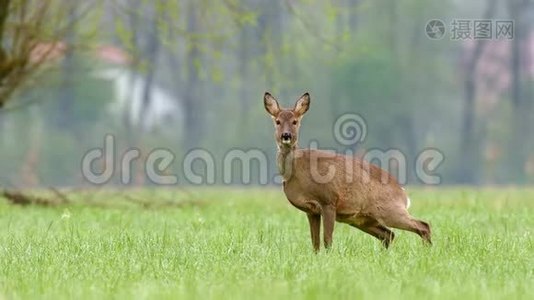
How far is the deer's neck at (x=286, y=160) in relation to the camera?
11516 mm

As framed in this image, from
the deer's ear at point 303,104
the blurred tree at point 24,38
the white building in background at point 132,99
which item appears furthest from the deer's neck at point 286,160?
the white building in background at point 132,99

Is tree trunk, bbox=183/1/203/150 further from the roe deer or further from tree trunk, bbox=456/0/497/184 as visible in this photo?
the roe deer

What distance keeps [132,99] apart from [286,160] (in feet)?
144

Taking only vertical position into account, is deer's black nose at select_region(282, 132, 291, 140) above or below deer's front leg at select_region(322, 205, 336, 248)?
above

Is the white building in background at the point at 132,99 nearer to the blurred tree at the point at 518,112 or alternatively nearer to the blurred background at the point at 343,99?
the blurred background at the point at 343,99

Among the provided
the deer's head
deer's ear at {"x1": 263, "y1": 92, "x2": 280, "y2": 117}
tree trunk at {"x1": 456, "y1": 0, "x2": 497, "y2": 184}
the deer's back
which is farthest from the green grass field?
tree trunk at {"x1": 456, "y1": 0, "x2": 497, "y2": 184}

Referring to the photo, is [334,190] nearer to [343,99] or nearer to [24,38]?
[24,38]

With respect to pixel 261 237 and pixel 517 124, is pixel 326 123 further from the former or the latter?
pixel 261 237

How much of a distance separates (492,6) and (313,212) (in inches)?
1648

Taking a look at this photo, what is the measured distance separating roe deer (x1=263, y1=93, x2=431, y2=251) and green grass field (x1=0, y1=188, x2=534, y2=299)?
0.75 ft

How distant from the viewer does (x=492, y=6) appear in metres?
51.9

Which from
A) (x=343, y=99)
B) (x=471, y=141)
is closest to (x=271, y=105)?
(x=343, y=99)

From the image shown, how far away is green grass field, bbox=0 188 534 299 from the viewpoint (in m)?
8.36

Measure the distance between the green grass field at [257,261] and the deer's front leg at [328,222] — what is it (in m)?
0.18
